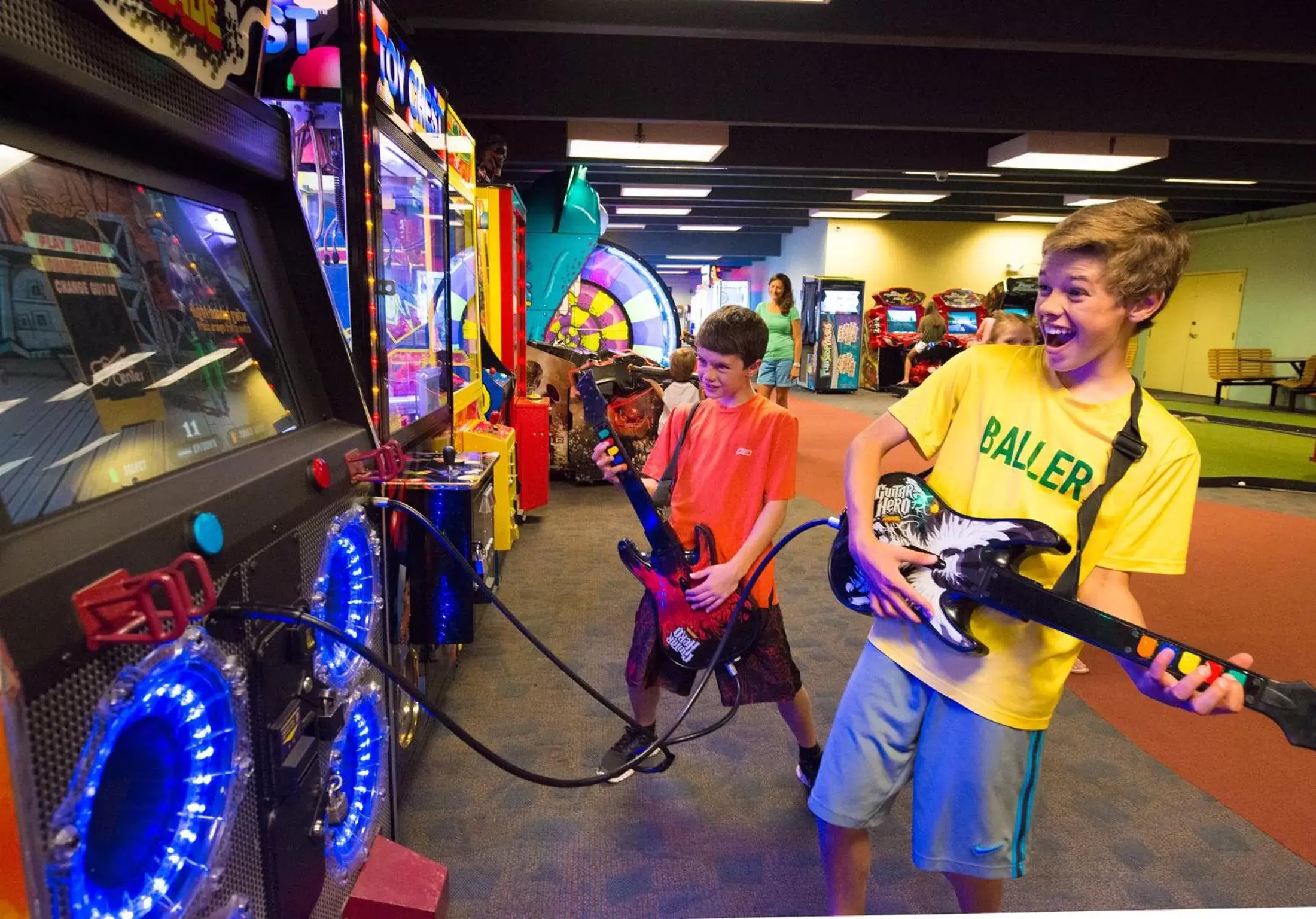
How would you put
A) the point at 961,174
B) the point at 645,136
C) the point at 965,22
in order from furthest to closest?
the point at 961,174, the point at 645,136, the point at 965,22

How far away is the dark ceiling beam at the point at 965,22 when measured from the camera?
13.4 feet

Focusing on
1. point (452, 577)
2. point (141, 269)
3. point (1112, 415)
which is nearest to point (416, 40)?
point (452, 577)

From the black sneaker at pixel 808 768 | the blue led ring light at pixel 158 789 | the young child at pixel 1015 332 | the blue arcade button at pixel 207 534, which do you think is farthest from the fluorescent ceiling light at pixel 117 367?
the young child at pixel 1015 332

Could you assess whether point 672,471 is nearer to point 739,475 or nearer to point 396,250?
point 739,475

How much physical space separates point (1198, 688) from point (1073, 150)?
7.14 meters

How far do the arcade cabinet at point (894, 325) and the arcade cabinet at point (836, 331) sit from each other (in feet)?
1.01

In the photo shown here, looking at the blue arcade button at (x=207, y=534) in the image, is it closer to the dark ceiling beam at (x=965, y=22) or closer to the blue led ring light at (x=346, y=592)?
the blue led ring light at (x=346, y=592)

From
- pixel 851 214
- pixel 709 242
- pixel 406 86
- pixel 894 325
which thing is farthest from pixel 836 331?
pixel 406 86

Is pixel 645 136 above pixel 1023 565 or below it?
above

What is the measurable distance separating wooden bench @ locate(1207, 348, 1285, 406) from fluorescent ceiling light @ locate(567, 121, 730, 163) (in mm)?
9978

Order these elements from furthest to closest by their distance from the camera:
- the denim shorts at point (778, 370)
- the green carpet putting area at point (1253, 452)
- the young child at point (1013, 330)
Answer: the denim shorts at point (778, 370) → the green carpet putting area at point (1253, 452) → the young child at point (1013, 330)

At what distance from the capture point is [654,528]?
187cm

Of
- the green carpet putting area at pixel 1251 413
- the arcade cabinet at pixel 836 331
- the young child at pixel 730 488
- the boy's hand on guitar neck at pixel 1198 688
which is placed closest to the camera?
the boy's hand on guitar neck at pixel 1198 688

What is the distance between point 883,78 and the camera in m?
5.41
